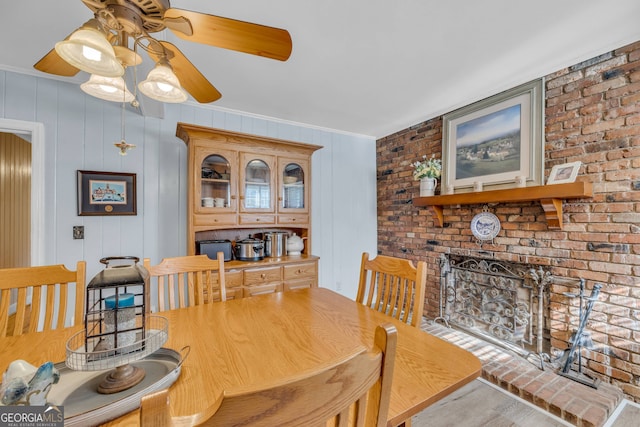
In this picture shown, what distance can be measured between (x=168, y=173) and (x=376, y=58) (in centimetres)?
210

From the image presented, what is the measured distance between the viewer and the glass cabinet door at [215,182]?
8.28 ft

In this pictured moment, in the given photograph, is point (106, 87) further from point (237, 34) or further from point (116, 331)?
point (116, 331)

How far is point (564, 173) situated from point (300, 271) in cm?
231

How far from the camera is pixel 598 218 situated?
1.96 metres

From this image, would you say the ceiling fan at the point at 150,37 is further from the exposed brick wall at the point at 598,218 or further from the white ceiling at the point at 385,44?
the exposed brick wall at the point at 598,218

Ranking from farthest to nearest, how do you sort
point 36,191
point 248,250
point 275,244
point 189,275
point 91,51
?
point 275,244 → point 248,250 → point 36,191 → point 189,275 → point 91,51

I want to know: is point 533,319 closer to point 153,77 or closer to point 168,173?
point 153,77

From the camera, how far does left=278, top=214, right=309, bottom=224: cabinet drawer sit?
2883mm

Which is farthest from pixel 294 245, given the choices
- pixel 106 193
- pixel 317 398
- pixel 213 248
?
pixel 317 398

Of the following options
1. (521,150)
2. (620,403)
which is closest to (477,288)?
(620,403)

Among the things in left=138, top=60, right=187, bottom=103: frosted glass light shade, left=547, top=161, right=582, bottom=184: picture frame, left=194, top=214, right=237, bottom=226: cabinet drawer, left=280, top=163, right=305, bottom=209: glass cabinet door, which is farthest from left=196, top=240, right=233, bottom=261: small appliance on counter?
left=547, top=161, right=582, bottom=184: picture frame

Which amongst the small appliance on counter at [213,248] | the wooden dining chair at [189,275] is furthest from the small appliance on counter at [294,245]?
the wooden dining chair at [189,275]

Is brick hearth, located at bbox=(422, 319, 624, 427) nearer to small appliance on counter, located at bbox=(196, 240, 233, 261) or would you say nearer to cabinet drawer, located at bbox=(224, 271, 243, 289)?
cabinet drawer, located at bbox=(224, 271, 243, 289)

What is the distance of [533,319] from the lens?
232 centimetres
